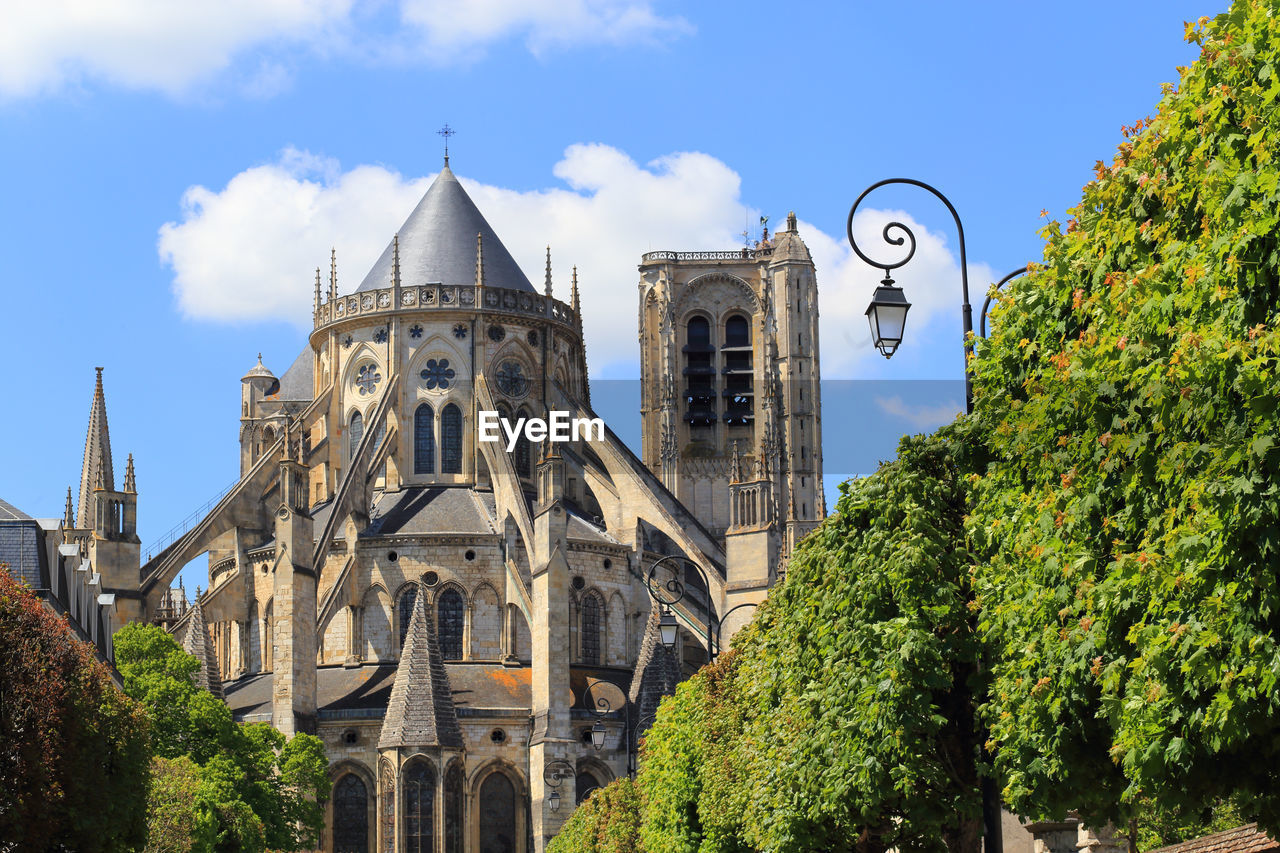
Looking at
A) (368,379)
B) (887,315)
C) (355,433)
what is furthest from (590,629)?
(887,315)

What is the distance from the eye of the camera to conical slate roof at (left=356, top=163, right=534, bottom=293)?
281 feet

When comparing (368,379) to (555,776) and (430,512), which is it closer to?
(430,512)

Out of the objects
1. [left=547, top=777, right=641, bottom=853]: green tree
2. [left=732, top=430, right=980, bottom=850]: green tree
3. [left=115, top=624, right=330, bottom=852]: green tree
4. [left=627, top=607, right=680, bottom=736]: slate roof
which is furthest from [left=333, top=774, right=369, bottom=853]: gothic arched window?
[left=732, top=430, right=980, bottom=850]: green tree

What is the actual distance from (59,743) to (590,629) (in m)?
47.1

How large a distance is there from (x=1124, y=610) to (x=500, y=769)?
58.4m

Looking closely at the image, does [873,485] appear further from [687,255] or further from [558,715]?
[687,255]

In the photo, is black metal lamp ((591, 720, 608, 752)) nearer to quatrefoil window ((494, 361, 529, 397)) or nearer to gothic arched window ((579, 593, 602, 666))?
gothic arched window ((579, 593, 602, 666))

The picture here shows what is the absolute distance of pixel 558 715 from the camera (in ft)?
232

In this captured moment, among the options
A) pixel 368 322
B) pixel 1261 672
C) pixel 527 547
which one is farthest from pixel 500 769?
pixel 1261 672

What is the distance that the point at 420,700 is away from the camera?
6944 cm

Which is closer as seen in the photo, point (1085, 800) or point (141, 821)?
point (1085, 800)

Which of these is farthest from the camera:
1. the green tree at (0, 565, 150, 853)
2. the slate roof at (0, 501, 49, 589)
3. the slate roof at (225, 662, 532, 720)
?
the slate roof at (225, 662, 532, 720)

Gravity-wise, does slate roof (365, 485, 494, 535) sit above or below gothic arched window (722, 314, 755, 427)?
below

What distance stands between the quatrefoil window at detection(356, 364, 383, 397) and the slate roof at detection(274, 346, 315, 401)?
13.3 metres
